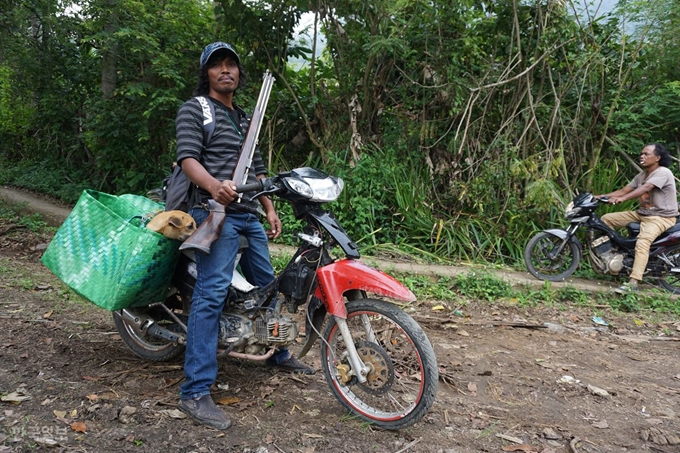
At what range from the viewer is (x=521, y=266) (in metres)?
7.09

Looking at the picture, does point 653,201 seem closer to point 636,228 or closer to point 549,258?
point 636,228

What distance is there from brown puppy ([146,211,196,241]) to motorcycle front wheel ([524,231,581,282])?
5.03m

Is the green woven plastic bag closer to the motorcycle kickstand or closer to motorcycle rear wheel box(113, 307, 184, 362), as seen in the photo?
motorcycle rear wheel box(113, 307, 184, 362)

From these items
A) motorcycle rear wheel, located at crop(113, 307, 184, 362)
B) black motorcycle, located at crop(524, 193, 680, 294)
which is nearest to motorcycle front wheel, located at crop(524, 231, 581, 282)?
black motorcycle, located at crop(524, 193, 680, 294)

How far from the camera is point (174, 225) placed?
2.91 meters

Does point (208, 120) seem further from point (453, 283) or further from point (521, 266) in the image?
point (521, 266)

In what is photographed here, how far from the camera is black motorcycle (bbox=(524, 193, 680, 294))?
21.6 feet

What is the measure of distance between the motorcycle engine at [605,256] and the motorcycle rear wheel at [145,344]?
18.1 ft

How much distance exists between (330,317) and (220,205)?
0.91 metres

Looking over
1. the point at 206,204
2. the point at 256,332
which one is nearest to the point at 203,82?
the point at 206,204

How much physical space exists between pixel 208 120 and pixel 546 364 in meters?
3.13

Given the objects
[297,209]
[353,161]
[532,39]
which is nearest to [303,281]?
[297,209]

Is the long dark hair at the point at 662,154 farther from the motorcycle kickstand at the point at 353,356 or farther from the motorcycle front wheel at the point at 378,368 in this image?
the motorcycle kickstand at the point at 353,356

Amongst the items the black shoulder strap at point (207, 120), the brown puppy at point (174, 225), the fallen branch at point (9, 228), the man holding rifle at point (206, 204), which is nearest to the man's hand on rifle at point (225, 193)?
the man holding rifle at point (206, 204)
